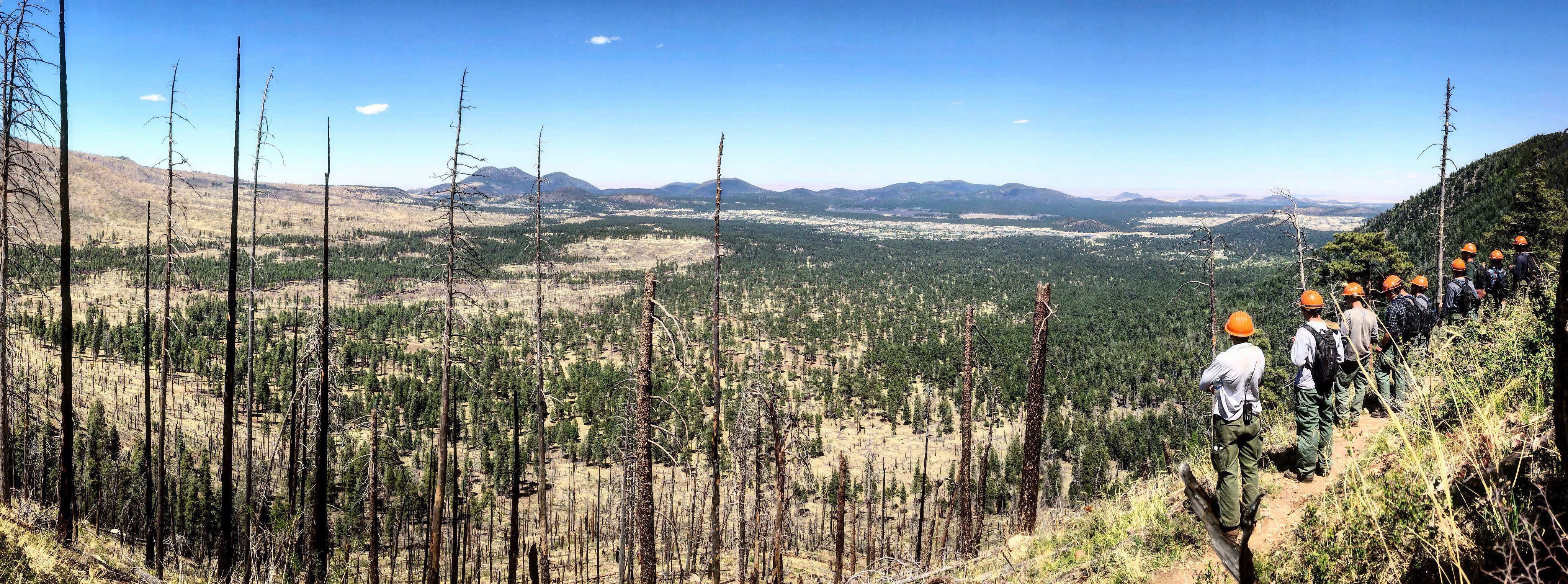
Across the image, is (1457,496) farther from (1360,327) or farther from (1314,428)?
(1360,327)

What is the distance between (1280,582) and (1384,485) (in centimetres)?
94

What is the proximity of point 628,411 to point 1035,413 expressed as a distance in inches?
387

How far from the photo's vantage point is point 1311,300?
21.1 ft

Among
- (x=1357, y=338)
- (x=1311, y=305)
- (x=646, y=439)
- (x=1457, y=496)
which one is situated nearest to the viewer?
(x=1457, y=496)

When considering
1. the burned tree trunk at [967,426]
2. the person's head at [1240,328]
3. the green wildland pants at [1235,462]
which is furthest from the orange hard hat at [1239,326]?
the burned tree trunk at [967,426]

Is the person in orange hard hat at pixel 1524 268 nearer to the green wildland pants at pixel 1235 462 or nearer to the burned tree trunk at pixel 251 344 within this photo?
the green wildland pants at pixel 1235 462

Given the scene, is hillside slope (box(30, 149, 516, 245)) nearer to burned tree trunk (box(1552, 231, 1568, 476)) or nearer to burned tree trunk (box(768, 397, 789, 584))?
burned tree trunk (box(768, 397, 789, 584))

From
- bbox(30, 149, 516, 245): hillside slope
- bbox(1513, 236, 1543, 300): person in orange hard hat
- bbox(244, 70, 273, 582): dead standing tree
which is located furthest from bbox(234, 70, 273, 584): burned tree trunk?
bbox(30, 149, 516, 245): hillside slope

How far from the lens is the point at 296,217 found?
17138 centimetres

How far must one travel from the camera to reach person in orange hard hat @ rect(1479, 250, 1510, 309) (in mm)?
11141

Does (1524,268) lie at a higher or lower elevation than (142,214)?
lower

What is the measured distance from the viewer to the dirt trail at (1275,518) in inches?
224

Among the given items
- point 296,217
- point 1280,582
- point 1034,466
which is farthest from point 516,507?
point 296,217

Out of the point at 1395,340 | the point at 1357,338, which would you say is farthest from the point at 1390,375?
the point at 1357,338
